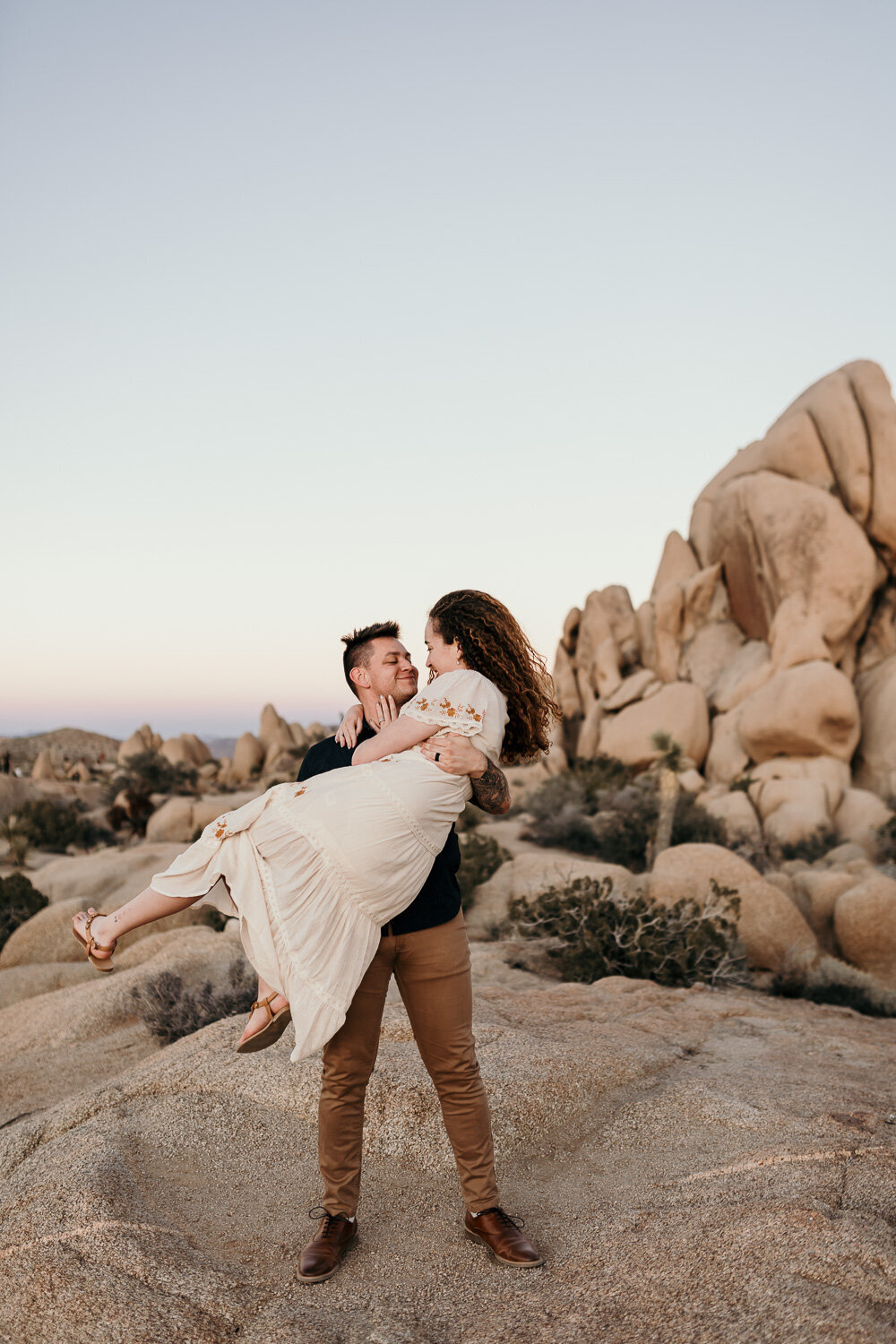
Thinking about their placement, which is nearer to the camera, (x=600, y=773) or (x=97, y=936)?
(x=97, y=936)

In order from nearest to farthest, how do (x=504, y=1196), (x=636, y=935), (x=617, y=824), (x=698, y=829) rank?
1. (x=504, y=1196)
2. (x=636, y=935)
3. (x=698, y=829)
4. (x=617, y=824)

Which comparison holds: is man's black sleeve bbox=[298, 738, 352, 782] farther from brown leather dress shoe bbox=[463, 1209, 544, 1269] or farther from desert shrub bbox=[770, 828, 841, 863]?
desert shrub bbox=[770, 828, 841, 863]

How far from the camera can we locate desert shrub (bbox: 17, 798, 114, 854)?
21.3 m

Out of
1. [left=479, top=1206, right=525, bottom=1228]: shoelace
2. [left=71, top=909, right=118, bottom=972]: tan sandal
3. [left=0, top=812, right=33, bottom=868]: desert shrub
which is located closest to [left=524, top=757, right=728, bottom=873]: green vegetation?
[left=0, top=812, right=33, bottom=868]: desert shrub

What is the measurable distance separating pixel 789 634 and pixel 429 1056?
22.8 m

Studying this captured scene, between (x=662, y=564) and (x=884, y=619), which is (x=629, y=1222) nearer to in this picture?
(x=884, y=619)

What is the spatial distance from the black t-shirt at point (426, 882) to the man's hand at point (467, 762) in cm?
23

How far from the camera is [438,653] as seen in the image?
323 cm

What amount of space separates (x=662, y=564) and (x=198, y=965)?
83.3 ft

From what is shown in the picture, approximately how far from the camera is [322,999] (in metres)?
2.85

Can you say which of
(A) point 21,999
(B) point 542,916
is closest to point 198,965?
(A) point 21,999

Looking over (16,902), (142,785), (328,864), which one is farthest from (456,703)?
(142,785)

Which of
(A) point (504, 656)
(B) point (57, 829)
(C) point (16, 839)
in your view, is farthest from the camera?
(B) point (57, 829)

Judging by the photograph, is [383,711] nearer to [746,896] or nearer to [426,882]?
[426,882]
